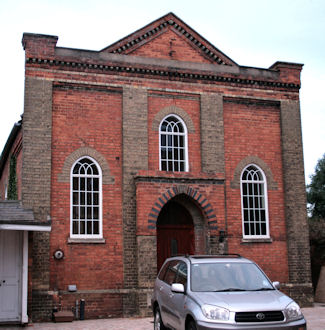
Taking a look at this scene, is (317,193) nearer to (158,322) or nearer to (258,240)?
(258,240)

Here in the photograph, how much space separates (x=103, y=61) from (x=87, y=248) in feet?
20.6

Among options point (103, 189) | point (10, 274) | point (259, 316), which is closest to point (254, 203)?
point (103, 189)

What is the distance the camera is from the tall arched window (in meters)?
17.8

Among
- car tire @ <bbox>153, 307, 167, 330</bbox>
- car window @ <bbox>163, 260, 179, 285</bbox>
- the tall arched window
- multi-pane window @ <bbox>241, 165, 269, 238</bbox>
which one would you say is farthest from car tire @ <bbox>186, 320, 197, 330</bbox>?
multi-pane window @ <bbox>241, 165, 269, 238</bbox>

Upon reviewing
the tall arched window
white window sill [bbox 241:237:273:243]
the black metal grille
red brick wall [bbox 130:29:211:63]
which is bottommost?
the black metal grille

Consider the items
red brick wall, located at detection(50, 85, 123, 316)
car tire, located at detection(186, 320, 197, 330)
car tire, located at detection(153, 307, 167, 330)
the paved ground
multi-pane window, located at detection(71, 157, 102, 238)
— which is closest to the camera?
car tire, located at detection(186, 320, 197, 330)

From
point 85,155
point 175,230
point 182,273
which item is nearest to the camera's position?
point 182,273

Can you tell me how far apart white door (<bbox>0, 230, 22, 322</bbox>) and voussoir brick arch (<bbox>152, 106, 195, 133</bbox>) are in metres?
6.00

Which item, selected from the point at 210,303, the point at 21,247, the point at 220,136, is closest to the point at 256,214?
the point at 220,136

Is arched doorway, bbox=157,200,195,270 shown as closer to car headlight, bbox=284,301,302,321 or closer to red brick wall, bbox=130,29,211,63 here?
red brick wall, bbox=130,29,211,63

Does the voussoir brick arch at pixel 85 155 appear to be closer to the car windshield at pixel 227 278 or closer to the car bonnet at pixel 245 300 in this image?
the car windshield at pixel 227 278

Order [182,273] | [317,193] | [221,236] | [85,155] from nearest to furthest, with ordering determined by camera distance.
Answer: [182,273] < [85,155] < [221,236] < [317,193]

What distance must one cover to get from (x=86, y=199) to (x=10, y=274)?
11.5 ft

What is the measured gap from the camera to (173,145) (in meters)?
18.0
